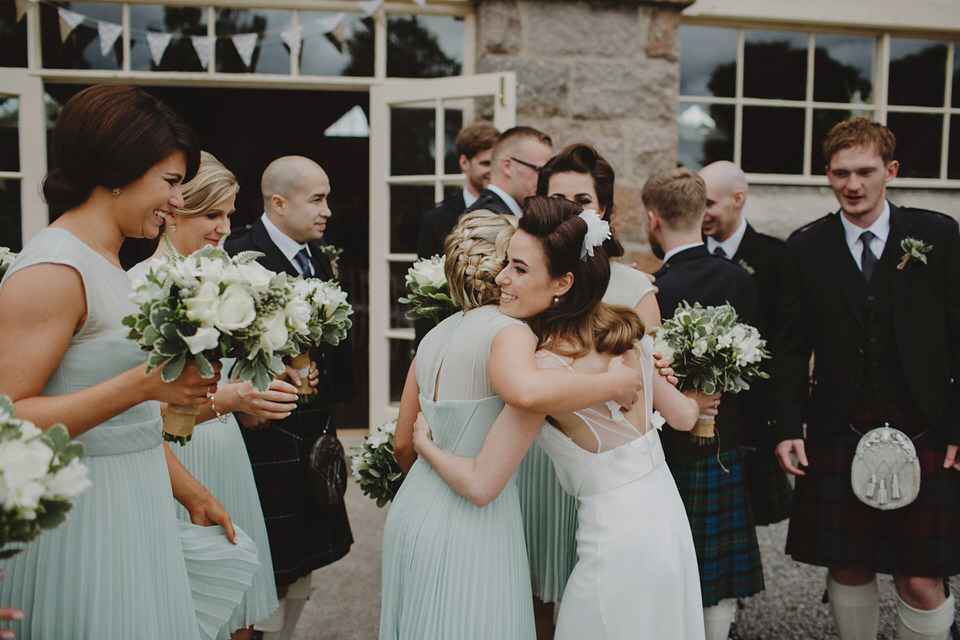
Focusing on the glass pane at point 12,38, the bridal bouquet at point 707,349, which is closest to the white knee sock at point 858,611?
the bridal bouquet at point 707,349

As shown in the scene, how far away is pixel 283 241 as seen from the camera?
11.2 ft

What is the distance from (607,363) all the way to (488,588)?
71 cm

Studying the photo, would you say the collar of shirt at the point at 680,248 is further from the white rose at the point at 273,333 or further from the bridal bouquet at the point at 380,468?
the white rose at the point at 273,333

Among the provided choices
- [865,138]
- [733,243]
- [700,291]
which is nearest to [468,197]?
[733,243]

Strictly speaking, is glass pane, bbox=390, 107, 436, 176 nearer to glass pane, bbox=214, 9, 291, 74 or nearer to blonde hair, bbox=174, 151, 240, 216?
glass pane, bbox=214, 9, 291, 74

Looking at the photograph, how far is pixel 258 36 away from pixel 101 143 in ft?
12.9

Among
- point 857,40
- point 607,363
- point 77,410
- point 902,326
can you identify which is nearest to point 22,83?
point 77,410

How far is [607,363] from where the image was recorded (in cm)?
223

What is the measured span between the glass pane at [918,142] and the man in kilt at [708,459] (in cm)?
374

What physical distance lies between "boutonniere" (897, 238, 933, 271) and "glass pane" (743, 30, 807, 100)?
3.02m

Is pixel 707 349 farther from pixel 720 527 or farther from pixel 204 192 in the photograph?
pixel 204 192

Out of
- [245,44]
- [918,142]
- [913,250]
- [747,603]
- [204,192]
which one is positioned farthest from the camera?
[918,142]

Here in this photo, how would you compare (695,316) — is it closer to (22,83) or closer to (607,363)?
(607,363)

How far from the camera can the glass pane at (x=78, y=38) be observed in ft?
17.3
